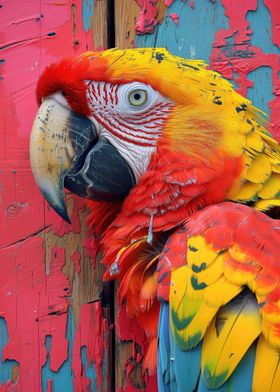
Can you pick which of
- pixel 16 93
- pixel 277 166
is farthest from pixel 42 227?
pixel 277 166

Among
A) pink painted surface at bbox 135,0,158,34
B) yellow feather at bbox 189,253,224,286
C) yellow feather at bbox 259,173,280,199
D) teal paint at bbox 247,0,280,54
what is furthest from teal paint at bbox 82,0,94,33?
yellow feather at bbox 189,253,224,286

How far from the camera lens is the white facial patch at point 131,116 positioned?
1344 mm

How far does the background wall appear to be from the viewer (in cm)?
142

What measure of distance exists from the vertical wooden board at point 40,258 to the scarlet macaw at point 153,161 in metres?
0.12

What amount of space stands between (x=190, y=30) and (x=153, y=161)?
44 centimetres

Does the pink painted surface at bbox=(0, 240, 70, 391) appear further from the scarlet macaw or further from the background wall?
the scarlet macaw

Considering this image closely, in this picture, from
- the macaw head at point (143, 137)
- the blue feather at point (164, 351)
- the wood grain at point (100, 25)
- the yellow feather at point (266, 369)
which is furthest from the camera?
the wood grain at point (100, 25)

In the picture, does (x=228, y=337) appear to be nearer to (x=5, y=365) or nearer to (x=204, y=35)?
(x=5, y=365)

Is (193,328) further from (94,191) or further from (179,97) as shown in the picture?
(179,97)

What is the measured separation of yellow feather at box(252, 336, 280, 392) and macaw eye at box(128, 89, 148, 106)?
60cm

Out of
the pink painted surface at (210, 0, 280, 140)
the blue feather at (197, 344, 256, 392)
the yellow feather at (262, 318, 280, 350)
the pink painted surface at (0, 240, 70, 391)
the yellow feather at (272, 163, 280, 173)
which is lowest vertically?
the pink painted surface at (0, 240, 70, 391)

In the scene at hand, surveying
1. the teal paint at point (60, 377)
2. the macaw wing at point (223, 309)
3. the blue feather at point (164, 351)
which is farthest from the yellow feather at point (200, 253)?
the teal paint at point (60, 377)

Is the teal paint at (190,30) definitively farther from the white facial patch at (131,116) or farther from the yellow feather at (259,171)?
the yellow feather at (259,171)

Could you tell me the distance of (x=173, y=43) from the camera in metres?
1.55
